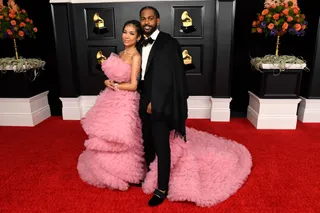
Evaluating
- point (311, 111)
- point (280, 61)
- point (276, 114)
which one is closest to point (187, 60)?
point (280, 61)

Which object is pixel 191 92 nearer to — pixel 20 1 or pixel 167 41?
pixel 167 41

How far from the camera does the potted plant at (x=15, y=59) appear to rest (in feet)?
12.9

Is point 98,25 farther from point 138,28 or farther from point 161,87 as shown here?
point 161,87

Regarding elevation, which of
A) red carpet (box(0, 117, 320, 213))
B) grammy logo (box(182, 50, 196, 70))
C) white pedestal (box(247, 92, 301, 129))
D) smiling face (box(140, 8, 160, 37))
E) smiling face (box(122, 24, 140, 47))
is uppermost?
smiling face (box(140, 8, 160, 37))

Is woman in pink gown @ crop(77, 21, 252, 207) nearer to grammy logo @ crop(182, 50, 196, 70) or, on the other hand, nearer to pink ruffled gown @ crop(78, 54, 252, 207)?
pink ruffled gown @ crop(78, 54, 252, 207)

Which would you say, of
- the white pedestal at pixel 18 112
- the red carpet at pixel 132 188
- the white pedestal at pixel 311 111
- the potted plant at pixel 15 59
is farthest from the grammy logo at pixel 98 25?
the white pedestal at pixel 311 111

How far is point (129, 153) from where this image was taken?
96.7 inches

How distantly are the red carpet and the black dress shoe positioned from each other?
47mm

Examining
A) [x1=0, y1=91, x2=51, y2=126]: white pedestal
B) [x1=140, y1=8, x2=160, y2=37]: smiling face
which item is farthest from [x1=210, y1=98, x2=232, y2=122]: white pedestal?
[x1=0, y1=91, x2=51, y2=126]: white pedestal

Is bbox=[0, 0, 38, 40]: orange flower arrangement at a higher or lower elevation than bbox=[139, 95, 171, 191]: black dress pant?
higher

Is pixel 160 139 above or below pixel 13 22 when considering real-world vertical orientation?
below

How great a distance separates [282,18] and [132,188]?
3064mm

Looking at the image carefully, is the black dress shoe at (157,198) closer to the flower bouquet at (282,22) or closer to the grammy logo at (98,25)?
the flower bouquet at (282,22)

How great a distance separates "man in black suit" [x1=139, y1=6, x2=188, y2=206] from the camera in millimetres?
2012
